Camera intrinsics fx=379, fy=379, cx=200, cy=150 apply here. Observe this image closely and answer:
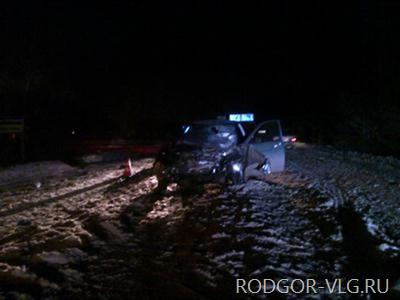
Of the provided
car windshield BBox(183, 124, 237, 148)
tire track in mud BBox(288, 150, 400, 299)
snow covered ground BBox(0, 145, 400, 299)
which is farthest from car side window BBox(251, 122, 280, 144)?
tire track in mud BBox(288, 150, 400, 299)

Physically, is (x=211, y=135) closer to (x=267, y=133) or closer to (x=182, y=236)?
(x=267, y=133)

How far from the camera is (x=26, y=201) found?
27.5ft

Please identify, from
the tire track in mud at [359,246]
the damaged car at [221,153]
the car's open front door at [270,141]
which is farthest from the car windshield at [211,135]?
the tire track in mud at [359,246]

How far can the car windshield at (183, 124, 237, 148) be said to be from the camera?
937 centimetres

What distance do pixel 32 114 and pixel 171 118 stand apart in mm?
15265

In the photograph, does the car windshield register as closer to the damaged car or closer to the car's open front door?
the damaged car

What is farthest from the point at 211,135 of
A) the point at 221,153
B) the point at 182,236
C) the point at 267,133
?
the point at 182,236

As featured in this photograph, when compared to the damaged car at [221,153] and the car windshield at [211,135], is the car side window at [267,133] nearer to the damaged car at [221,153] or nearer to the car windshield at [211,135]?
the damaged car at [221,153]

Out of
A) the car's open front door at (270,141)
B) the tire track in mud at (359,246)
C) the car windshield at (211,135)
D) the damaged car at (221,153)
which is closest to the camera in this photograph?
the tire track in mud at (359,246)

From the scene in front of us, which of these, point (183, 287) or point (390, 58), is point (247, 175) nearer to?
point (183, 287)

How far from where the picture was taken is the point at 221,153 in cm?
893

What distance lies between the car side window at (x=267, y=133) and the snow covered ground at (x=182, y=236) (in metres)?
1.16

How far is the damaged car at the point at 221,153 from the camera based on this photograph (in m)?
8.84

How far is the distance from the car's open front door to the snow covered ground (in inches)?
32.1
